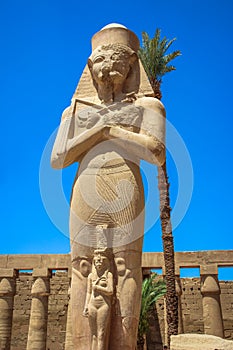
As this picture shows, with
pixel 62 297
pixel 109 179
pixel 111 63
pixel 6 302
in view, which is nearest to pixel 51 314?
pixel 62 297

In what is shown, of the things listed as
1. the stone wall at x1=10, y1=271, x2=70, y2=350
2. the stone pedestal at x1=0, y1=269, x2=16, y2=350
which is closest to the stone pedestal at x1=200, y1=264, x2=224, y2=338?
the stone pedestal at x1=0, y1=269, x2=16, y2=350

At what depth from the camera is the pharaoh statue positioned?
302 cm

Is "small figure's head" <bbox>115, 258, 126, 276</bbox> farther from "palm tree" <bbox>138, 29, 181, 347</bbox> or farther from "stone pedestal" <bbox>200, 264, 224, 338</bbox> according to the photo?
"stone pedestal" <bbox>200, 264, 224, 338</bbox>

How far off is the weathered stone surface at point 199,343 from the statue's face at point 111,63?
4127 millimetres

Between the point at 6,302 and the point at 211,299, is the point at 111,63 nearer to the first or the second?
the point at 211,299

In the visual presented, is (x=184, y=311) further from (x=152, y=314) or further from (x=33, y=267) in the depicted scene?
(x=33, y=267)

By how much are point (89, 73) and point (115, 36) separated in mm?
426

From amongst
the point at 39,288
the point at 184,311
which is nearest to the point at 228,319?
the point at 184,311

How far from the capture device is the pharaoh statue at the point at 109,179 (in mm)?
3020

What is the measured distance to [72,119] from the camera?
370cm

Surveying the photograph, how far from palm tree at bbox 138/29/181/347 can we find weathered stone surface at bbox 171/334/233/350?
18.8 ft

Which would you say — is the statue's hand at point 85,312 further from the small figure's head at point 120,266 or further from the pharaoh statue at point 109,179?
the small figure's head at point 120,266

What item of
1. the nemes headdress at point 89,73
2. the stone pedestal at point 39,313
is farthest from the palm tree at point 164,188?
the nemes headdress at point 89,73

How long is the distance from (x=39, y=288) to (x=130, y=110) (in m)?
14.1
